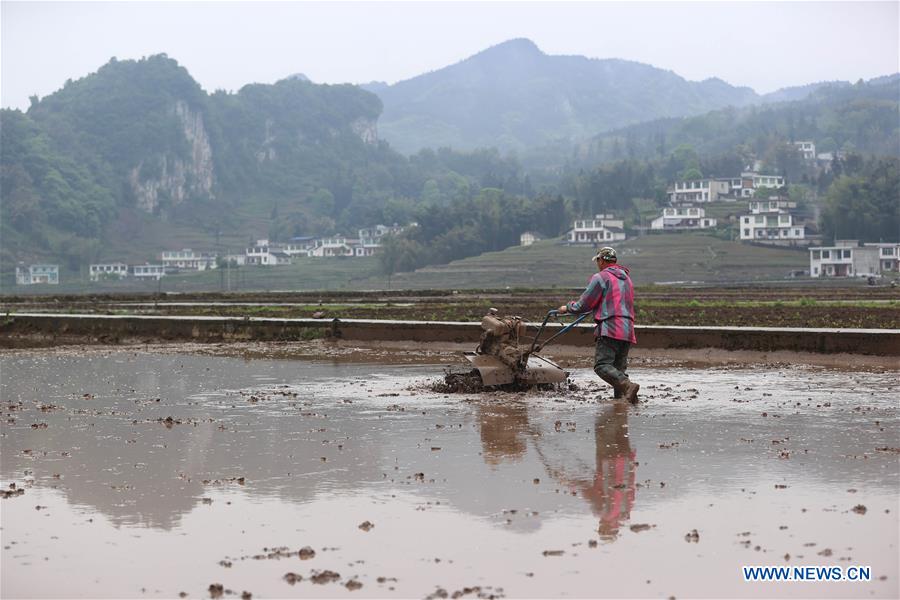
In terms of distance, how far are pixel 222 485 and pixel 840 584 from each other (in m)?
4.53

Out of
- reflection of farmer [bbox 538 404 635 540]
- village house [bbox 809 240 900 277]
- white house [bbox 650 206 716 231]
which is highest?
white house [bbox 650 206 716 231]

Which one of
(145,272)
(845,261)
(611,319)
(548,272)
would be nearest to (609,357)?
(611,319)

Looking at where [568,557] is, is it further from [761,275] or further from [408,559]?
[761,275]

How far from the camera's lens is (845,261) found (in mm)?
130875

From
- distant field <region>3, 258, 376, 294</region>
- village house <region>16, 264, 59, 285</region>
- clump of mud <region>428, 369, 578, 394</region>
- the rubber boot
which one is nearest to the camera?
the rubber boot

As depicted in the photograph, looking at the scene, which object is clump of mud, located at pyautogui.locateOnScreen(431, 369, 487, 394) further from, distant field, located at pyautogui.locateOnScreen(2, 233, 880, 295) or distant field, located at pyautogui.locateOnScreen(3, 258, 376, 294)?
distant field, located at pyautogui.locateOnScreen(3, 258, 376, 294)

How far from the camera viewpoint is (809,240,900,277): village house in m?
130

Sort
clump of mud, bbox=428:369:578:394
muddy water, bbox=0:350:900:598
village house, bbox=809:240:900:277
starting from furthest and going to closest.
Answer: village house, bbox=809:240:900:277 → clump of mud, bbox=428:369:578:394 → muddy water, bbox=0:350:900:598

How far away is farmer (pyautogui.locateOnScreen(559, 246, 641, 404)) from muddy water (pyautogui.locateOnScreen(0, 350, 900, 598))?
29cm

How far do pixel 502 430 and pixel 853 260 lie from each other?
12534cm

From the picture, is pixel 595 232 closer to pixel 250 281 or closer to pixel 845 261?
pixel 845 261

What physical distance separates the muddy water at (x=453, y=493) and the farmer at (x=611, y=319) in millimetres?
294

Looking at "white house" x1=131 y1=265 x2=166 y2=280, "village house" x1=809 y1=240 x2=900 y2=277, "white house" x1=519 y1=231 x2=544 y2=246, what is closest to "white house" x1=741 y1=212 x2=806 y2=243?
"village house" x1=809 y1=240 x2=900 y2=277

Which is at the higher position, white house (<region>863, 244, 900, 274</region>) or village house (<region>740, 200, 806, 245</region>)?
village house (<region>740, 200, 806, 245</region>)
